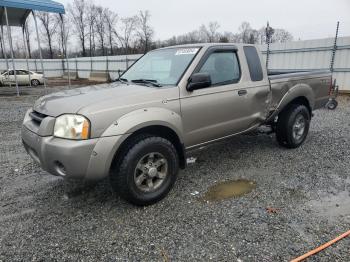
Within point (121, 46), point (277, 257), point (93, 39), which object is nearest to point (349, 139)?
point (277, 257)

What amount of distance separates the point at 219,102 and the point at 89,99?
169 centimetres

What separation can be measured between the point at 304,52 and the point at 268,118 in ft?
32.8

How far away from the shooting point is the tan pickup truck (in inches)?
108

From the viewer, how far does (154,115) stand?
3.08 meters

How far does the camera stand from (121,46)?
5309cm

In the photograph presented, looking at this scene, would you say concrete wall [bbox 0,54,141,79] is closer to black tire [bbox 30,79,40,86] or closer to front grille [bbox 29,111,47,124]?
black tire [bbox 30,79,40,86]

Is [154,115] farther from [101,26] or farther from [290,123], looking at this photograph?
[101,26]

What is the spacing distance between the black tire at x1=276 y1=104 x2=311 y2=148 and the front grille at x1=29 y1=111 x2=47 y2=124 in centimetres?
382

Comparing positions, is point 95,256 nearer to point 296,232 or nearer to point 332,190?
point 296,232

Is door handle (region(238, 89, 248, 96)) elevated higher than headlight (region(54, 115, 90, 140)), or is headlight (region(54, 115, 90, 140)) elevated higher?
door handle (region(238, 89, 248, 96))

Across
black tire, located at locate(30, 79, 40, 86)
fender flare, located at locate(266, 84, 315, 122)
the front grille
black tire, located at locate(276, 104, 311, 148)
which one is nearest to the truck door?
fender flare, located at locate(266, 84, 315, 122)

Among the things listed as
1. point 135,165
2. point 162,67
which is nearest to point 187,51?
point 162,67

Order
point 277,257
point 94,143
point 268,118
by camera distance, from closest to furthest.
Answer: point 277,257 < point 94,143 < point 268,118

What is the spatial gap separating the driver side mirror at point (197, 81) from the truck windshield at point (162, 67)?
0.59ft
